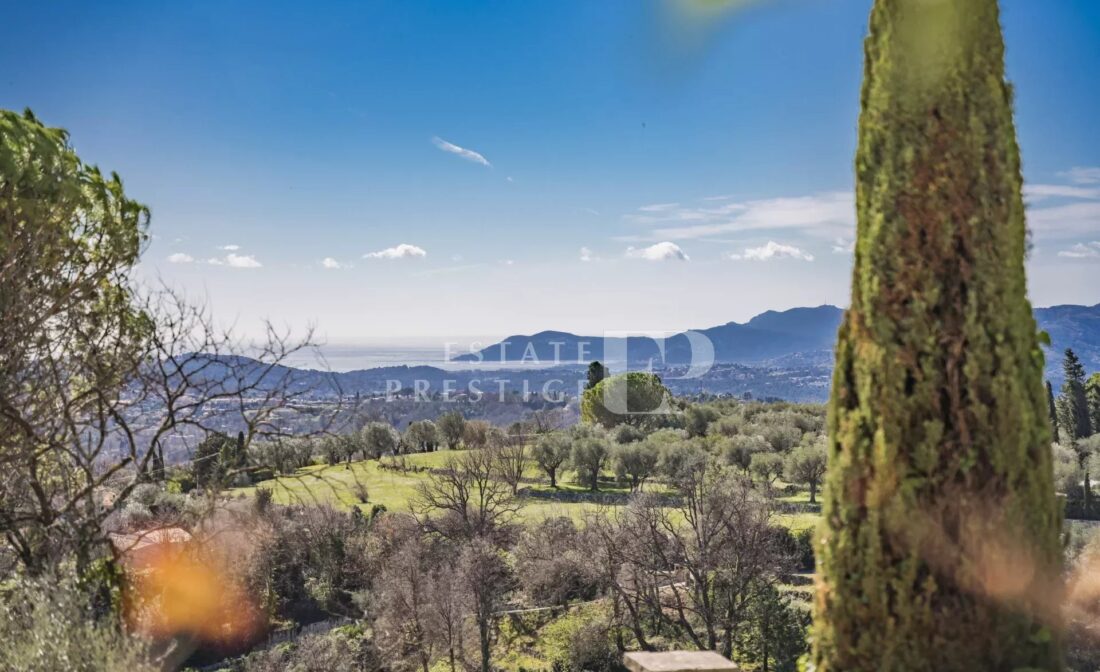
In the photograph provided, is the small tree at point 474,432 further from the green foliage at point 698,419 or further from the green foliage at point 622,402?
the green foliage at point 698,419

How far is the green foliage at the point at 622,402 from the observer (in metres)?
58.2

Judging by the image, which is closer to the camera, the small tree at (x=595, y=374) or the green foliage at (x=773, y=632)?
the green foliage at (x=773, y=632)

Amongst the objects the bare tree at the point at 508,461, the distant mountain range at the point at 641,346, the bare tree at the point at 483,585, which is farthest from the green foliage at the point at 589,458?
the distant mountain range at the point at 641,346

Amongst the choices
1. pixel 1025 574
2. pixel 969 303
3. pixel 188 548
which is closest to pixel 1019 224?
pixel 969 303

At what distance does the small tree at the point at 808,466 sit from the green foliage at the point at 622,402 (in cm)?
2204

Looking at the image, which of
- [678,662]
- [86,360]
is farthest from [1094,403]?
[86,360]

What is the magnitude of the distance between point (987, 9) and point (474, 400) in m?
81.6

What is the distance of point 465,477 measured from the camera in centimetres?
2747

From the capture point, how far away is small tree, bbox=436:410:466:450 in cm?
5375

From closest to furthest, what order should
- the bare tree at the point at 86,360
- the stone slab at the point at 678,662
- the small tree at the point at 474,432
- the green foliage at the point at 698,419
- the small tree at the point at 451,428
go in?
the stone slab at the point at 678,662, the bare tree at the point at 86,360, the small tree at the point at 474,432, the small tree at the point at 451,428, the green foliage at the point at 698,419

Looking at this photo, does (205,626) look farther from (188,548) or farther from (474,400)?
(474,400)

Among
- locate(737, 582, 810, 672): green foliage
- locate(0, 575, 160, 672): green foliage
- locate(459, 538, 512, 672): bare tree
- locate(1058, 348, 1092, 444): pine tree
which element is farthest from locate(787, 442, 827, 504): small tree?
locate(0, 575, 160, 672): green foliage

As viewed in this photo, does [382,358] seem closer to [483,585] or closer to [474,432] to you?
[474,432]

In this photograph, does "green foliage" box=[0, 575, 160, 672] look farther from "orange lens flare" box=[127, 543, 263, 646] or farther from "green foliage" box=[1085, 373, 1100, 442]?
"green foliage" box=[1085, 373, 1100, 442]
